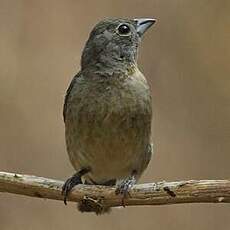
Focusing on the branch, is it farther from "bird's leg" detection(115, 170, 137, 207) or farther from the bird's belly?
the bird's belly

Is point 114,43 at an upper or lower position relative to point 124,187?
upper

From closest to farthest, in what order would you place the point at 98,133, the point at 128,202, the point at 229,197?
1. the point at 229,197
2. the point at 128,202
3. the point at 98,133

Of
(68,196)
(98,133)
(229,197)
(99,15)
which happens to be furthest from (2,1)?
(229,197)

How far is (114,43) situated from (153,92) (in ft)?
3.90

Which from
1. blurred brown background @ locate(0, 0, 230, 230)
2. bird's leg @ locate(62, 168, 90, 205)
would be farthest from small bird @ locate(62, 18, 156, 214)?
blurred brown background @ locate(0, 0, 230, 230)

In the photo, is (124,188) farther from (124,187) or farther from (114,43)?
(114,43)

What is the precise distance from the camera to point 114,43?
Result: 2.78 m

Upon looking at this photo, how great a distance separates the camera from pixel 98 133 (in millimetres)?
2670

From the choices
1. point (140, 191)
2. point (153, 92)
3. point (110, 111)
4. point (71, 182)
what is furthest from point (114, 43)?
point (153, 92)

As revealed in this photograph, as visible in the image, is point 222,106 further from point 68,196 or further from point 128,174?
point 68,196

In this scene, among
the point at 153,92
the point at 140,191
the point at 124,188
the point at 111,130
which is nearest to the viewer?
the point at 140,191

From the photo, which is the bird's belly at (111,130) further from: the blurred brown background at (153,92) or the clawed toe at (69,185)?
the blurred brown background at (153,92)

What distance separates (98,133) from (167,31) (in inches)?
57.7

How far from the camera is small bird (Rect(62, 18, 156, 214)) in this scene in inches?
105
